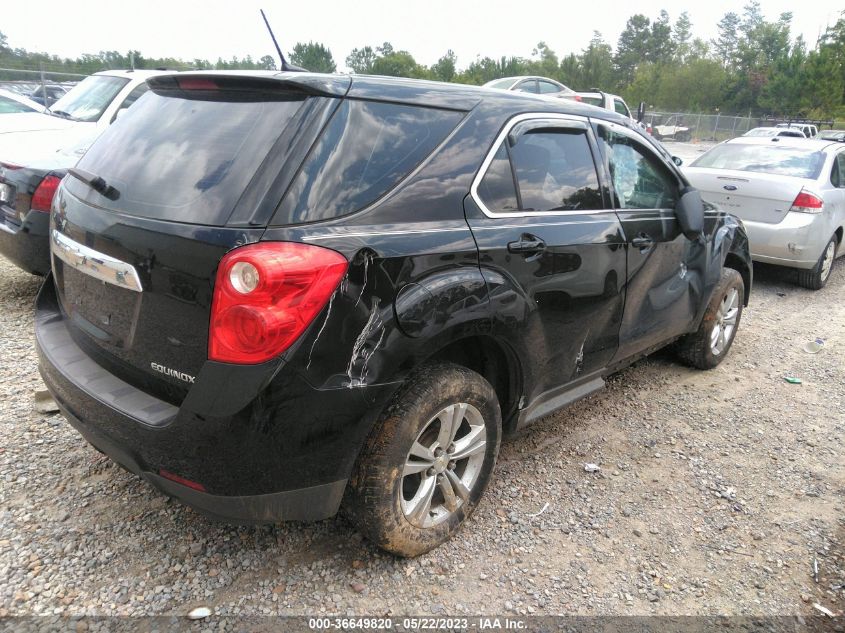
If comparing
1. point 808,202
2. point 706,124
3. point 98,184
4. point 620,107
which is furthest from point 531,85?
point 706,124

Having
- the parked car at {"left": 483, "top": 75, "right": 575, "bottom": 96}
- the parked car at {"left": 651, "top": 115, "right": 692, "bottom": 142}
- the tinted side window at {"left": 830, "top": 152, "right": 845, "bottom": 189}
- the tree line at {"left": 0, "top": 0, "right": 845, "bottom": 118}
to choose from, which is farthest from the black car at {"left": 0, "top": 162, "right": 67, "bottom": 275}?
the parked car at {"left": 651, "top": 115, "right": 692, "bottom": 142}

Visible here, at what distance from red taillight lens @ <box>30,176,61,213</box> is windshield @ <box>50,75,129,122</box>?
2.72m

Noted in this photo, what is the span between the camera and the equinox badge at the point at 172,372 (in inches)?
79.4

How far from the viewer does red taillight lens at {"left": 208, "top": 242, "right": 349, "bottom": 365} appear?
191cm

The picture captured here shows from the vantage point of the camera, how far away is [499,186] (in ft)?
8.68

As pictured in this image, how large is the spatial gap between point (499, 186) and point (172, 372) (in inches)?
57.6

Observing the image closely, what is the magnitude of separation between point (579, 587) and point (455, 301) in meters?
1.23

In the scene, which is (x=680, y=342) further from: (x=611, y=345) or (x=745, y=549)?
(x=745, y=549)

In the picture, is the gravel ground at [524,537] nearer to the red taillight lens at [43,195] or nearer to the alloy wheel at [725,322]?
the alloy wheel at [725,322]

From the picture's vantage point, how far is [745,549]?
2.79 metres

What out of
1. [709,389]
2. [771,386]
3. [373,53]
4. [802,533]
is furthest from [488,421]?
[373,53]

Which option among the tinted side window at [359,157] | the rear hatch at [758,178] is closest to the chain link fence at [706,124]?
the rear hatch at [758,178]

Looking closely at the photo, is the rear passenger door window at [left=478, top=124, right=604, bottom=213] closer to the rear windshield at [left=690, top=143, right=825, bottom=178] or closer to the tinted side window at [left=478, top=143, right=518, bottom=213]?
the tinted side window at [left=478, top=143, right=518, bottom=213]

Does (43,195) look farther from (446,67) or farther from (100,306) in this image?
(446,67)
